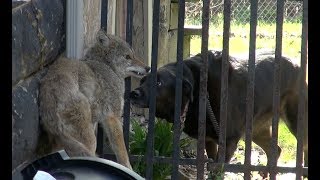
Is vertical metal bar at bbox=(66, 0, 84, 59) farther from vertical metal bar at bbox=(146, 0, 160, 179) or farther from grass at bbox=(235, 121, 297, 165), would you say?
grass at bbox=(235, 121, 297, 165)

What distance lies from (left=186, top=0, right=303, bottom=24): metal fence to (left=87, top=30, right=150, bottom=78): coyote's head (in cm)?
684

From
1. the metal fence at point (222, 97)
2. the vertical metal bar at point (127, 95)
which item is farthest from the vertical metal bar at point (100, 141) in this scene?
the vertical metal bar at point (127, 95)

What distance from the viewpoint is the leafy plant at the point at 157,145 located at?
5.74 metres

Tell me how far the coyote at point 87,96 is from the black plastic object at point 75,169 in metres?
1.41

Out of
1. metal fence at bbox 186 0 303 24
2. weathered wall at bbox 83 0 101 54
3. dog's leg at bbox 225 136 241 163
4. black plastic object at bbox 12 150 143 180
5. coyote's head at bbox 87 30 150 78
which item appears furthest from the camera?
metal fence at bbox 186 0 303 24

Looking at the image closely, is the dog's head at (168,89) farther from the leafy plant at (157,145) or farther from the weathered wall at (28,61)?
the weathered wall at (28,61)

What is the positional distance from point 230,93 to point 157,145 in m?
0.88

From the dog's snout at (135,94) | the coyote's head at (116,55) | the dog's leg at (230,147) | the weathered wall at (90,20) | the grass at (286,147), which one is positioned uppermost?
the weathered wall at (90,20)

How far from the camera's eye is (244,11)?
12719 mm

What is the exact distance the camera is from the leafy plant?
5738 mm

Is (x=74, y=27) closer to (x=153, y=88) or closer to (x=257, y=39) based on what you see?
(x=153, y=88)

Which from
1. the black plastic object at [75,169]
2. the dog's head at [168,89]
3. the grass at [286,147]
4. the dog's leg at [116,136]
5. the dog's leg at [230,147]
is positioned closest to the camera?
the black plastic object at [75,169]

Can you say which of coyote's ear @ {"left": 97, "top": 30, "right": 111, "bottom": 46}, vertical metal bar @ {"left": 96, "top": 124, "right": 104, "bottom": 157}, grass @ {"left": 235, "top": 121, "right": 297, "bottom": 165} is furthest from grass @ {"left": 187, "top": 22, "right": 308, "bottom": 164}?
coyote's ear @ {"left": 97, "top": 30, "right": 111, "bottom": 46}

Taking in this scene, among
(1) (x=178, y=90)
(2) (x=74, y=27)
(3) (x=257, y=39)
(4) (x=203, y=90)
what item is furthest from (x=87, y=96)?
(3) (x=257, y=39)
